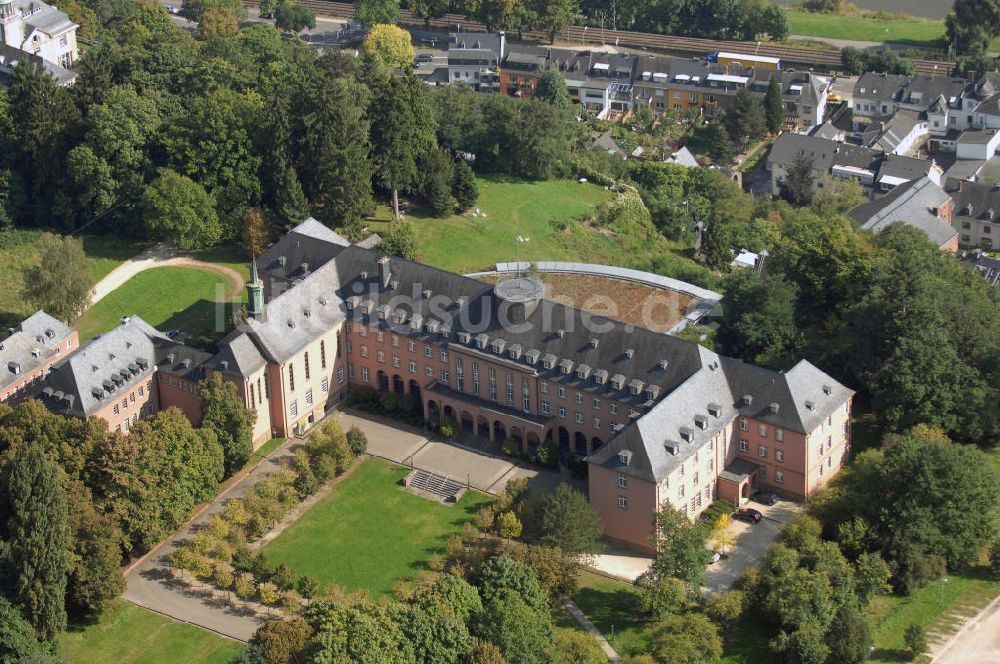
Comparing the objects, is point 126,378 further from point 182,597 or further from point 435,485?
point 435,485

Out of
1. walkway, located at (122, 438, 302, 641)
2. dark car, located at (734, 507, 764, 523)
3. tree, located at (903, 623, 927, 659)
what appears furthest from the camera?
dark car, located at (734, 507, 764, 523)

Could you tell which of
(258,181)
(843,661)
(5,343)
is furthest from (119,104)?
(843,661)

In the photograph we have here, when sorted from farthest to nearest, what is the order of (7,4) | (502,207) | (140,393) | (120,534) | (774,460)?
1. (7,4)
2. (502,207)
3. (140,393)
4. (774,460)
5. (120,534)

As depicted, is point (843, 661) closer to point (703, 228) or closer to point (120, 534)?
point (120, 534)

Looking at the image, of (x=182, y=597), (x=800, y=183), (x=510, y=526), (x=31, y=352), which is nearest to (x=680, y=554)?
(x=510, y=526)

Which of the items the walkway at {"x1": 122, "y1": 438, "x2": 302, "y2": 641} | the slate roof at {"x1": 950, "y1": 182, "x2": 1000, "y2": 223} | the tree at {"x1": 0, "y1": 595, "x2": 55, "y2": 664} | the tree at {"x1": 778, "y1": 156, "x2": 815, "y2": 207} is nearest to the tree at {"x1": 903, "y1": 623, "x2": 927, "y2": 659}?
the walkway at {"x1": 122, "y1": 438, "x2": 302, "y2": 641}

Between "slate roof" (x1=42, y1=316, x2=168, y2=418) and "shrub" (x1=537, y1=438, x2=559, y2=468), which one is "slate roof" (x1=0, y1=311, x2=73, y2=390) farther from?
"shrub" (x1=537, y1=438, x2=559, y2=468)
